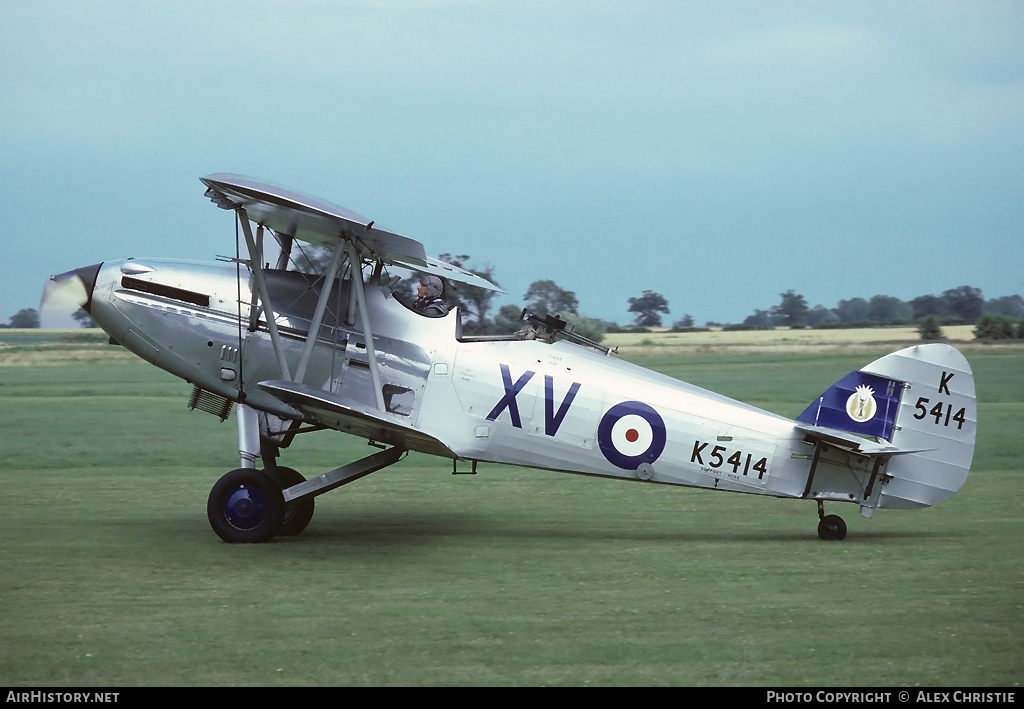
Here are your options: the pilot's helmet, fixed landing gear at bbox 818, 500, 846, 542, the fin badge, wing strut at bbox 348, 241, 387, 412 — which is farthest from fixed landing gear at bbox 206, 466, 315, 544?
the fin badge

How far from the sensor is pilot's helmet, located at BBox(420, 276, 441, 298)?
10.2 meters

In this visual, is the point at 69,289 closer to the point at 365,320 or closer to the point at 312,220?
the point at 312,220

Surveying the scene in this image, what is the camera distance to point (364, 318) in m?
9.27

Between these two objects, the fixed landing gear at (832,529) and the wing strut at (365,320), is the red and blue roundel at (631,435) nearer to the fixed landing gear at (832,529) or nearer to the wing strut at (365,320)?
the fixed landing gear at (832,529)

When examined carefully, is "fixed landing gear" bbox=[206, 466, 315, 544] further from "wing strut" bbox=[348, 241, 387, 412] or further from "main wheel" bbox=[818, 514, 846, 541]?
"main wheel" bbox=[818, 514, 846, 541]

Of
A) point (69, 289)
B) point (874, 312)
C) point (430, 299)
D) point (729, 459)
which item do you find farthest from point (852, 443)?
point (874, 312)

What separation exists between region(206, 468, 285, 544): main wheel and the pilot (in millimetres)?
2159

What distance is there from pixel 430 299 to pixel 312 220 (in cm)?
145

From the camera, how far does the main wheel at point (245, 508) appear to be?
922cm

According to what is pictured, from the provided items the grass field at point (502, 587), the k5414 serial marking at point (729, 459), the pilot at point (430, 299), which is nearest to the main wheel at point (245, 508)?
the grass field at point (502, 587)

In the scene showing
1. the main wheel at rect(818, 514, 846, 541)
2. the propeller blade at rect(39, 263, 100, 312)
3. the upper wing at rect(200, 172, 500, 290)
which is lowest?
the main wheel at rect(818, 514, 846, 541)

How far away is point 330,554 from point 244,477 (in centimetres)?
102

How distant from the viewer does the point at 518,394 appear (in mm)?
9734

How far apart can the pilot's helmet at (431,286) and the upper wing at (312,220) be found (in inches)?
10.9
